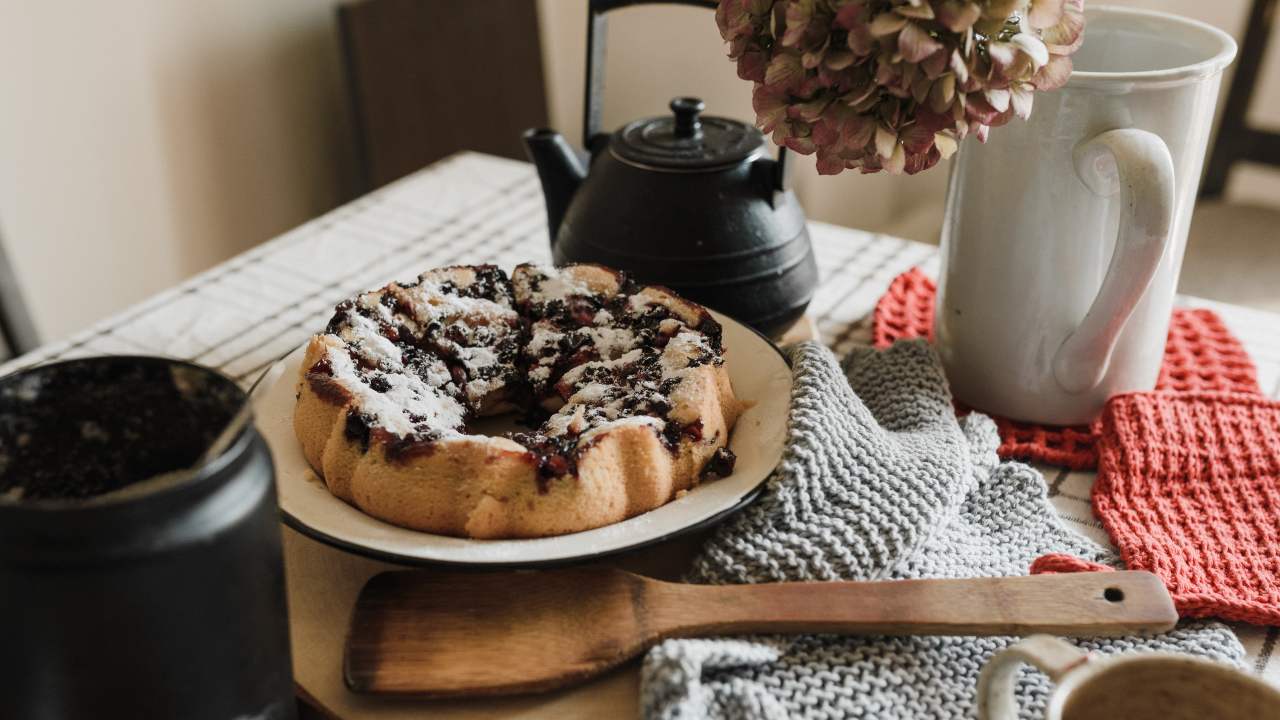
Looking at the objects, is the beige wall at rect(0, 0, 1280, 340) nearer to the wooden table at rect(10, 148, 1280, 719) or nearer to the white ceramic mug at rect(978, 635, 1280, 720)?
the wooden table at rect(10, 148, 1280, 719)

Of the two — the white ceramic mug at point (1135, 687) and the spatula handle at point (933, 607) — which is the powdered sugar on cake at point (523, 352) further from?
the white ceramic mug at point (1135, 687)

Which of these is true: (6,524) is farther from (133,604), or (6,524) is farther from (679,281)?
(679,281)

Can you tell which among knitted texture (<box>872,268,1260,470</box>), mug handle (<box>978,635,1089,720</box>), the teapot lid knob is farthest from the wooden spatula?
the teapot lid knob

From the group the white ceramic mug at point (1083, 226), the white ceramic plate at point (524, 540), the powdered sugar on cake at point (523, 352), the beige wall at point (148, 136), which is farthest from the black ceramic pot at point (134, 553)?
the beige wall at point (148, 136)

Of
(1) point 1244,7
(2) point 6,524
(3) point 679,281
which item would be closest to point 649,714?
(2) point 6,524

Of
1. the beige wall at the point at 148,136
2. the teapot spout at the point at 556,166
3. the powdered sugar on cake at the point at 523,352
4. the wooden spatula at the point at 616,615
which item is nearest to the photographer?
the wooden spatula at the point at 616,615

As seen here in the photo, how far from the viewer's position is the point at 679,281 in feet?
3.15

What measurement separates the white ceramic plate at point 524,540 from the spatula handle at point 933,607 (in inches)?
1.9

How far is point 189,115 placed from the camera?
2.13 m

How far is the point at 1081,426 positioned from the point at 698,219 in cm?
39

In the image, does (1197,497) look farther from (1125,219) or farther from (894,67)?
(894,67)

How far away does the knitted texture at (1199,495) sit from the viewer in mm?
727

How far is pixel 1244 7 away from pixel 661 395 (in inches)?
92.4

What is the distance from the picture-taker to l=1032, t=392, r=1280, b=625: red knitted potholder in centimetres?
73
